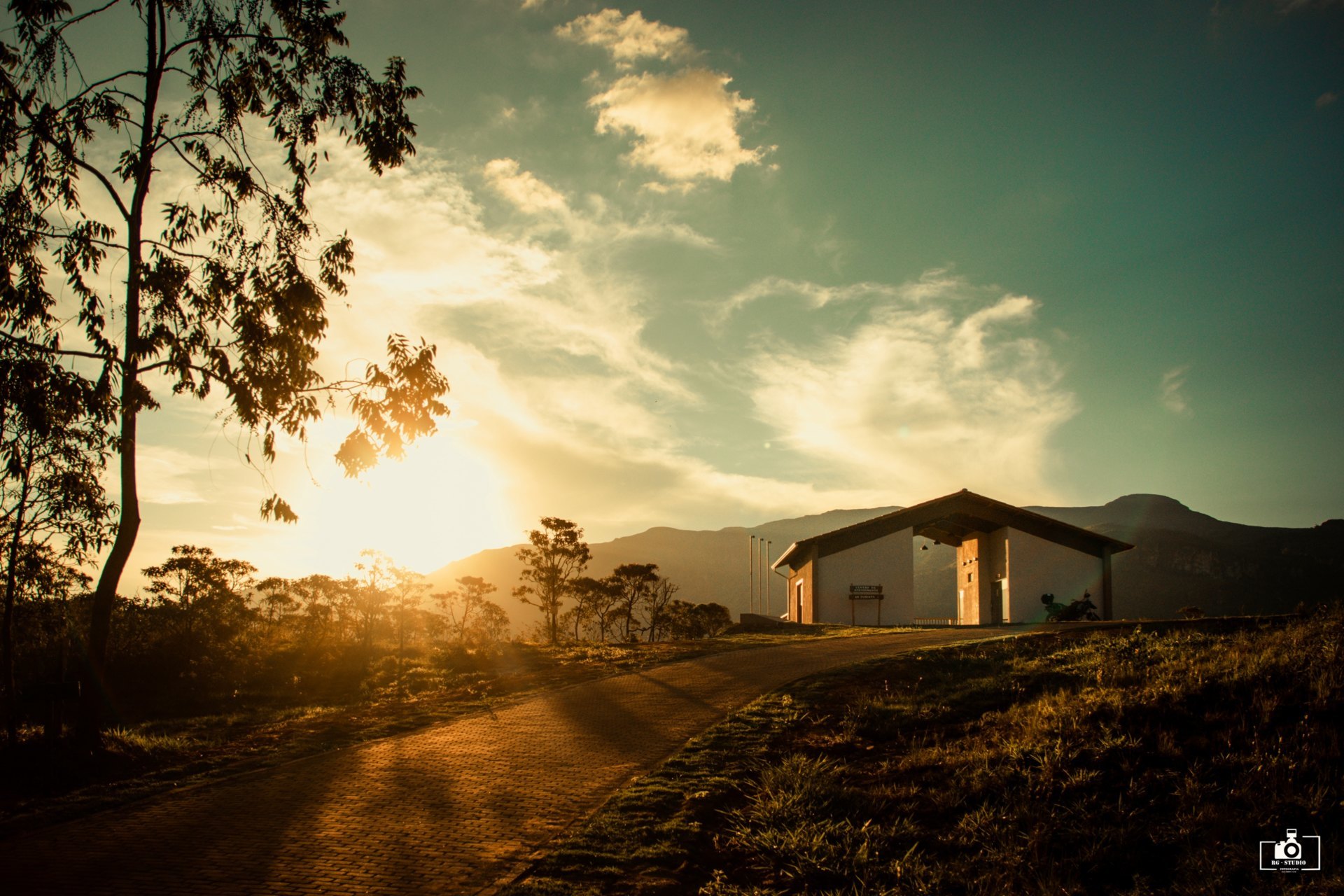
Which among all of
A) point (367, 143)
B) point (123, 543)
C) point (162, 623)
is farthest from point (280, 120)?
point (162, 623)

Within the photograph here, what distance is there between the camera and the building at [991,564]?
3531cm

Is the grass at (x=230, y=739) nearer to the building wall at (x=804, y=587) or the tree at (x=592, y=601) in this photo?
the building wall at (x=804, y=587)

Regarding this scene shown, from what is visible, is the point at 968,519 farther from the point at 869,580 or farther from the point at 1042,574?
the point at 869,580

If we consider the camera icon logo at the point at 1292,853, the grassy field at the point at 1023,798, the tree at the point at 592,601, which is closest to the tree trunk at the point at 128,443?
the grassy field at the point at 1023,798

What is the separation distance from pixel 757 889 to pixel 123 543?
10864mm

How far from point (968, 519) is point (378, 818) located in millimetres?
35091

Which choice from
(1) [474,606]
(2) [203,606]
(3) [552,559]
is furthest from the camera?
(1) [474,606]

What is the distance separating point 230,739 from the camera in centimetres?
1265

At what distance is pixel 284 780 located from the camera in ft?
27.4

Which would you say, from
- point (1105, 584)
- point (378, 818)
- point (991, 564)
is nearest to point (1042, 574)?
point (991, 564)

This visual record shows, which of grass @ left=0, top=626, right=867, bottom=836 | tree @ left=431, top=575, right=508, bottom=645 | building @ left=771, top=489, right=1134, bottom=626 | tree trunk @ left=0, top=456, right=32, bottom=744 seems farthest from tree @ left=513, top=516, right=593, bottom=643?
tree trunk @ left=0, top=456, right=32, bottom=744

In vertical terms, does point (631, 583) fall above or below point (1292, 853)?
below

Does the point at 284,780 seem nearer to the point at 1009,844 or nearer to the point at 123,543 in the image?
the point at 123,543

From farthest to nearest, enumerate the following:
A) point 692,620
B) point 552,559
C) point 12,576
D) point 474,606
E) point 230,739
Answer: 1. point 692,620
2. point 474,606
3. point 552,559
4. point 12,576
5. point 230,739
